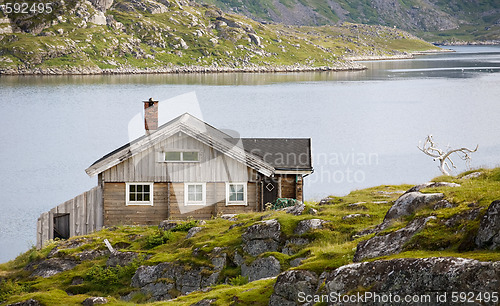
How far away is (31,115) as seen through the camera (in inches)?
5202

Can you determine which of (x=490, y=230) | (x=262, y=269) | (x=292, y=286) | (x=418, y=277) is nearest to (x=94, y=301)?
(x=262, y=269)

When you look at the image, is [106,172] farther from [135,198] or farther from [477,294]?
[477,294]

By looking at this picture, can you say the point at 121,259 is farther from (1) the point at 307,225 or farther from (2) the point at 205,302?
(2) the point at 205,302

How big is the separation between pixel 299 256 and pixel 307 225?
3205mm

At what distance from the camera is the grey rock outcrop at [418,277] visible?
1211cm

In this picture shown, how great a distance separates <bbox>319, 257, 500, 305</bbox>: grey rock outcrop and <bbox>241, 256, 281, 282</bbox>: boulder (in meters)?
8.02

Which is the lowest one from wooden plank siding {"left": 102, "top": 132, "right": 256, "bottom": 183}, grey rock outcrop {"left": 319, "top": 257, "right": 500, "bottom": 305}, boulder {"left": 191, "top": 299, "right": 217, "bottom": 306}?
boulder {"left": 191, "top": 299, "right": 217, "bottom": 306}

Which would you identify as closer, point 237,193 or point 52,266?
point 52,266

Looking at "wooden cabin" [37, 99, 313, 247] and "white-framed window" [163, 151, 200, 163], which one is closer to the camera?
"wooden cabin" [37, 99, 313, 247]

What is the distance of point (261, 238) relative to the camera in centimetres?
2516

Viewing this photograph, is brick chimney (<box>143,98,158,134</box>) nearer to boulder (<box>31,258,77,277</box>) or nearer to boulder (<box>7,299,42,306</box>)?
boulder (<box>31,258,77,277</box>)

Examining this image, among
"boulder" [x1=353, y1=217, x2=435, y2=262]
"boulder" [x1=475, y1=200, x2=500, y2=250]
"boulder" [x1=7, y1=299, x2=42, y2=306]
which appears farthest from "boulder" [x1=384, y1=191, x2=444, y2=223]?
"boulder" [x1=7, y1=299, x2=42, y2=306]

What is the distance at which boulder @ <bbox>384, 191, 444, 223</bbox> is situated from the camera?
18.4 m

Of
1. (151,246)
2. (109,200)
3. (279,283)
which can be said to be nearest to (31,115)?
(109,200)
